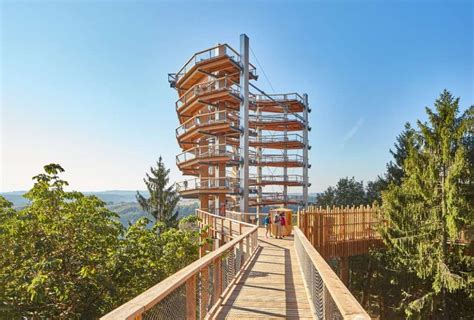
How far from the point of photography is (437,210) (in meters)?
14.5

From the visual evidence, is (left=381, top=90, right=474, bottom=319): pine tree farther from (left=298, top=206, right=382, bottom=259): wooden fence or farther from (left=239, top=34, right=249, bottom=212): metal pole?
(left=239, top=34, right=249, bottom=212): metal pole

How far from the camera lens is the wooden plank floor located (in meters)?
5.87

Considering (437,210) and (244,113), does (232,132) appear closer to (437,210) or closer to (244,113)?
(244,113)

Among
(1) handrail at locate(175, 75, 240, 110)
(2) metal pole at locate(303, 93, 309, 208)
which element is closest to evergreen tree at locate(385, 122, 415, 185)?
(2) metal pole at locate(303, 93, 309, 208)

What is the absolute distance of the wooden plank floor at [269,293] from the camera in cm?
587

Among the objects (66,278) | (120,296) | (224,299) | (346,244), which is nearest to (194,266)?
(224,299)

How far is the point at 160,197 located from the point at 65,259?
35.6 meters

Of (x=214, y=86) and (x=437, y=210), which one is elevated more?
(x=214, y=86)

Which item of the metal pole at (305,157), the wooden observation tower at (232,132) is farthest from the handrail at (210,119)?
the metal pole at (305,157)

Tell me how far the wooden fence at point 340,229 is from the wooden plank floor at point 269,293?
246 centimetres

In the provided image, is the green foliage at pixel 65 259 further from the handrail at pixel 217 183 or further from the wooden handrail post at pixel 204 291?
the handrail at pixel 217 183

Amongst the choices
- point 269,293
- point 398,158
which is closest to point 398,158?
point 398,158

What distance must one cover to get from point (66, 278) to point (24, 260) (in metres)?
1.38

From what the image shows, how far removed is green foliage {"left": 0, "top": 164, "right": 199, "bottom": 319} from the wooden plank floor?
3.72 m
